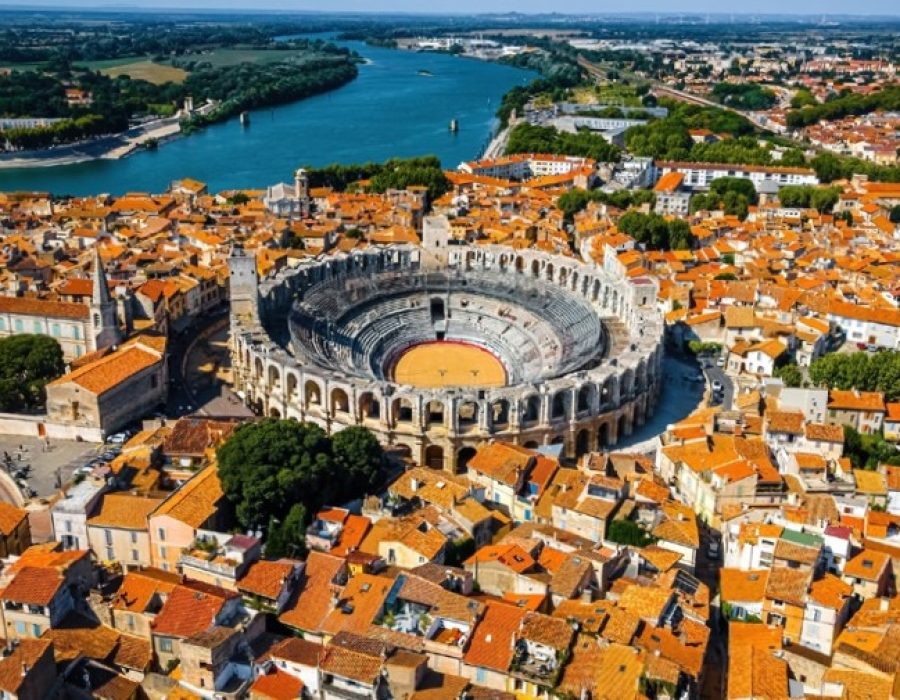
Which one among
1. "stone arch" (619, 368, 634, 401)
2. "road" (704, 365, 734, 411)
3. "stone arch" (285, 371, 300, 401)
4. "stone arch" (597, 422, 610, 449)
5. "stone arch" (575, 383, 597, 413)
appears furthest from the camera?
"road" (704, 365, 734, 411)

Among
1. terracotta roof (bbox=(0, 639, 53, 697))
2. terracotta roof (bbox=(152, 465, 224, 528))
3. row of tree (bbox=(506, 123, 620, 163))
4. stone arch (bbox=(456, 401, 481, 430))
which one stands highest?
row of tree (bbox=(506, 123, 620, 163))

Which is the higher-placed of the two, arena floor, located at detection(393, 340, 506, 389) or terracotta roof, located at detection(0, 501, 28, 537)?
terracotta roof, located at detection(0, 501, 28, 537)

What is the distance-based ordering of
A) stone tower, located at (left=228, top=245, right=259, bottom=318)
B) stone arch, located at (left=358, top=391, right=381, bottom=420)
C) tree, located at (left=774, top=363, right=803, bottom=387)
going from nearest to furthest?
stone arch, located at (left=358, top=391, right=381, bottom=420), tree, located at (left=774, top=363, right=803, bottom=387), stone tower, located at (left=228, top=245, right=259, bottom=318)

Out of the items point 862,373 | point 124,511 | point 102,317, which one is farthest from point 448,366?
point 124,511

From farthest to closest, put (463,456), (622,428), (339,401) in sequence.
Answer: (622,428)
(339,401)
(463,456)

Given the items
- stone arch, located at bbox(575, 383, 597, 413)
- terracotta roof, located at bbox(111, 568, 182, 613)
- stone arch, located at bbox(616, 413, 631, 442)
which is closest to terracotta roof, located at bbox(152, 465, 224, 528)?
terracotta roof, located at bbox(111, 568, 182, 613)

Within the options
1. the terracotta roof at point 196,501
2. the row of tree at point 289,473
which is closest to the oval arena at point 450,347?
the row of tree at point 289,473

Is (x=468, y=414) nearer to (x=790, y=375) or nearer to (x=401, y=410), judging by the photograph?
(x=401, y=410)

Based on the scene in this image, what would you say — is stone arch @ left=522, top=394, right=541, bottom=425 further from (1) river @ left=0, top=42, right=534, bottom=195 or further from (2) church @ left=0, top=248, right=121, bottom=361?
(1) river @ left=0, top=42, right=534, bottom=195
